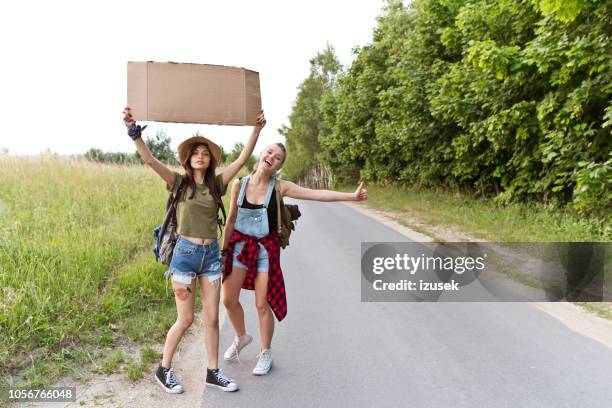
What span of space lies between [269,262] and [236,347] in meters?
0.95

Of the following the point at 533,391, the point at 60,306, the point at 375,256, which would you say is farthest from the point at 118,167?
the point at 533,391

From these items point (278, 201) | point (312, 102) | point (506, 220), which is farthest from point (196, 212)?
point (312, 102)

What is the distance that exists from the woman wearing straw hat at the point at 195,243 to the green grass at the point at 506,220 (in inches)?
296

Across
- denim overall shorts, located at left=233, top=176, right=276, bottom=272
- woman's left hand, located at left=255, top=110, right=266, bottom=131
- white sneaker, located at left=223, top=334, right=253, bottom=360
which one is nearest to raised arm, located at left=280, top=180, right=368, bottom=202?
denim overall shorts, located at left=233, top=176, right=276, bottom=272

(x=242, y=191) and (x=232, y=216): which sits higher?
(x=242, y=191)

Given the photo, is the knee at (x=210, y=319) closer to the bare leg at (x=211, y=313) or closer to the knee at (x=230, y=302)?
the bare leg at (x=211, y=313)

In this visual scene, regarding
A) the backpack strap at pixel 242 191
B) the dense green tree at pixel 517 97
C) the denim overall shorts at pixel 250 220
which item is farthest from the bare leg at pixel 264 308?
the dense green tree at pixel 517 97

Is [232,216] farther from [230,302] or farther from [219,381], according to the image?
[219,381]

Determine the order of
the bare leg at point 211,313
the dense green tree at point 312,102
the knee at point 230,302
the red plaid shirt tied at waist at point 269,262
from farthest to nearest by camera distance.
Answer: the dense green tree at point 312,102
the knee at point 230,302
the red plaid shirt tied at waist at point 269,262
the bare leg at point 211,313

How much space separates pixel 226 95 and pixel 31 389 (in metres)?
2.62

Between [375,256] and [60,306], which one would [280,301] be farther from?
[375,256]

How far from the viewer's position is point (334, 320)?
5.51 meters

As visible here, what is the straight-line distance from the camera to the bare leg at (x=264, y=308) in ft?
13.8

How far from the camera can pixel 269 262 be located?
4191 mm
